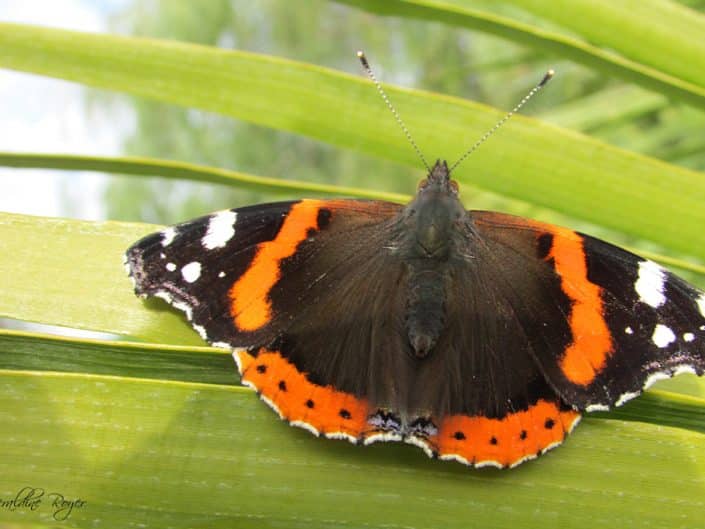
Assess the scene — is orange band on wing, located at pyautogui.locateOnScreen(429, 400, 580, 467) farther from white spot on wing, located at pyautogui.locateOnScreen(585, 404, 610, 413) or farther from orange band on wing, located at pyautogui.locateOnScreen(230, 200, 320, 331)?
orange band on wing, located at pyautogui.locateOnScreen(230, 200, 320, 331)

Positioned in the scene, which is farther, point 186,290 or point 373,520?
point 186,290

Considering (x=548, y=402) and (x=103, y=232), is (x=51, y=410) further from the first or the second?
(x=548, y=402)

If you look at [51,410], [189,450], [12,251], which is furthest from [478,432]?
[12,251]

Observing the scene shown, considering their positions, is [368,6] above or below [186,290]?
above

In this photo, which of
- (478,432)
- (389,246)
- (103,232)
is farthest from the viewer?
(389,246)

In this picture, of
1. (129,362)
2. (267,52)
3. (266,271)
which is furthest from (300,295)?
(267,52)

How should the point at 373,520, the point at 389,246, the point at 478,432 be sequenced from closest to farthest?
the point at 373,520
the point at 478,432
the point at 389,246
